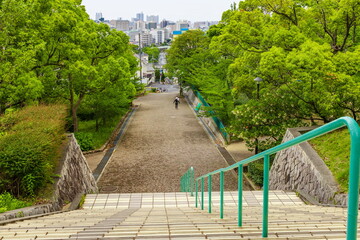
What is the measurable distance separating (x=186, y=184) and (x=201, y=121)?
15993mm

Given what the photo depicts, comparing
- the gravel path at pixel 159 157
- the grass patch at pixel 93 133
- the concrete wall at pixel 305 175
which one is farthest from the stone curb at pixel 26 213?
the grass patch at pixel 93 133

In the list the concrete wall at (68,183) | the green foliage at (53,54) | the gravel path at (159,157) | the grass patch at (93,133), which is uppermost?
the green foliage at (53,54)

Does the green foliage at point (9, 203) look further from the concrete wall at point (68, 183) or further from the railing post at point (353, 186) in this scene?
the railing post at point (353, 186)

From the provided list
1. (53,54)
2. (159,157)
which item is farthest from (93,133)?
(53,54)

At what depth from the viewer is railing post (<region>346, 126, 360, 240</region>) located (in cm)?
160

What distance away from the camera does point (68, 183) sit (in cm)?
986

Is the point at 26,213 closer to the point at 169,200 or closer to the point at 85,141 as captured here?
the point at 169,200

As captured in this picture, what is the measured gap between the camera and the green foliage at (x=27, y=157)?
7664 millimetres

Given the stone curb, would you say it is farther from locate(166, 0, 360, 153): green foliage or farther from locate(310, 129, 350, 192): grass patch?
locate(166, 0, 360, 153): green foliage

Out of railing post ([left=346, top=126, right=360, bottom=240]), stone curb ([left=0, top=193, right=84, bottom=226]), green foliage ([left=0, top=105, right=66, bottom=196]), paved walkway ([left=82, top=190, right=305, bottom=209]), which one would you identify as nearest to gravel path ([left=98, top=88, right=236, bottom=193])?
paved walkway ([left=82, top=190, right=305, bottom=209])

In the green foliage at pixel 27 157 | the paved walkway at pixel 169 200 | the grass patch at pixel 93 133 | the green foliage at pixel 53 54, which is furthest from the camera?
the grass patch at pixel 93 133

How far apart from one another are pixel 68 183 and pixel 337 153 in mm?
7878

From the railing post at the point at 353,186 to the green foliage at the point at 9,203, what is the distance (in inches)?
264

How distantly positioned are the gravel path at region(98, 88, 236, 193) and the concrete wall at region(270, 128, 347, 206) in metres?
2.52
